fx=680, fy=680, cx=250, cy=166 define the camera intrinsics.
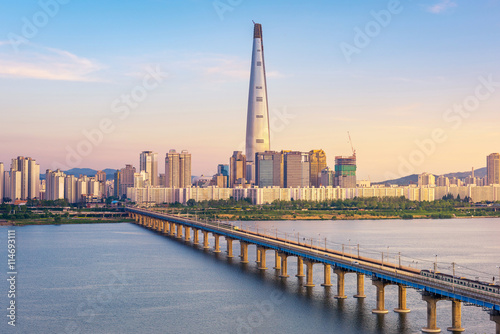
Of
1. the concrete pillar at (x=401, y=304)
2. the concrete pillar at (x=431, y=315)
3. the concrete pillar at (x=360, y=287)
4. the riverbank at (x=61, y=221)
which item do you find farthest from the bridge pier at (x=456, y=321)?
the riverbank at (x=61, y=221)

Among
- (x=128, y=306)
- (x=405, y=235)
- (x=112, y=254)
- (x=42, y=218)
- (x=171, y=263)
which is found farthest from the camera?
(x=42, y=218)

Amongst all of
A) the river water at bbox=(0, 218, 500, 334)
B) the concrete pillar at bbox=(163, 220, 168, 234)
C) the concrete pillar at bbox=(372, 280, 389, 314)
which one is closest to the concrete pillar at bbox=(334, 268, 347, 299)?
the river water at bbox=(0, 218, 500, 334)

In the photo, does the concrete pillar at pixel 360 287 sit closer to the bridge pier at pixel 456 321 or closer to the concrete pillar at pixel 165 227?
the bridge pier at pixel 456 321

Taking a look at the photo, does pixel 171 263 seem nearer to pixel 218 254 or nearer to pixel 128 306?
pixel 218 254

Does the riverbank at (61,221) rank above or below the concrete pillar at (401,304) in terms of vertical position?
above

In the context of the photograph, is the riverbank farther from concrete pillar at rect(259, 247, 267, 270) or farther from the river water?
concrete pillar at rect(259, 247, 267, 270)

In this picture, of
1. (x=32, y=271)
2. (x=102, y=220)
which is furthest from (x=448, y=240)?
(x=102, y=220)

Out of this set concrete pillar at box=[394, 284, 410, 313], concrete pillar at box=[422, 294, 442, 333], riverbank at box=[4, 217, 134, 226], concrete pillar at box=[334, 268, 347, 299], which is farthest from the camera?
riverbank at box=[4, 217, 134, 226]

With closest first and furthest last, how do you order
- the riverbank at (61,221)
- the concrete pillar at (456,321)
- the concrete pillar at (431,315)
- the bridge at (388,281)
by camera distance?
the bridge at (388,281), the concrete pillar at (456,321), the concrete pillar at (431,315), the riverbank at (61,221)

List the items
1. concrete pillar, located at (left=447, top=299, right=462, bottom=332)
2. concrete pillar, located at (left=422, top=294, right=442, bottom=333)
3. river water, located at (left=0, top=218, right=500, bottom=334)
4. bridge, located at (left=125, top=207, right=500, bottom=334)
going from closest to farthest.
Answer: bridge, located at (left=125, top=207, right=500, bottom=334) → concrete pillar, located at (left=447, top=299, right=462, bottom=332) → concrete pillar, located at (left=422, top=294, right=442, bottom=333) → river water, located at (left=0, top=218, right=500, bottom=334)
